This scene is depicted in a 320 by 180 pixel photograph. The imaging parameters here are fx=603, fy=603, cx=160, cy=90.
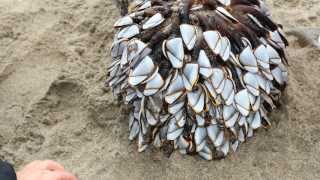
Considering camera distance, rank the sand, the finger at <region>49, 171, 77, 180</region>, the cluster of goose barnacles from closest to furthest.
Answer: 1. the finger at <region>49, 171, 77, 180</region>
2. the cluster of goose barnacles
3. the sand

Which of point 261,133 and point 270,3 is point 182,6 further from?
point 270,3

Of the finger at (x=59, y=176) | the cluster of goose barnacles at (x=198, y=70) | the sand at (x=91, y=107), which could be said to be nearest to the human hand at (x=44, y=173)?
the finger at (x=59, y=176)

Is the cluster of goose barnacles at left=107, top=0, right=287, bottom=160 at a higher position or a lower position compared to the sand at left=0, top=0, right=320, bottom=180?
higher

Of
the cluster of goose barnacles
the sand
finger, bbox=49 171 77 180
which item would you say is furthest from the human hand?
the cluster of goose barnacles

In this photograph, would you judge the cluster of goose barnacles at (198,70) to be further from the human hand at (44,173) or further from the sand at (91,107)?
the human hand at (44,173)

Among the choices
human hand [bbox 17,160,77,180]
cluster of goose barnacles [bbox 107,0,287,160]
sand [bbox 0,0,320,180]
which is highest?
cluster of goose barnacles [bbox 107,0,287,160]

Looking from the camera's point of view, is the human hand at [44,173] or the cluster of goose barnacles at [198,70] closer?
the human hand at [44,173]

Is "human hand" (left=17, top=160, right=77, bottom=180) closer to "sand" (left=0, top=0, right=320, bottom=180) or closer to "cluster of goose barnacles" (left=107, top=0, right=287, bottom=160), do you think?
"sand" (left=0, top=0, right=320, bottom=180)
